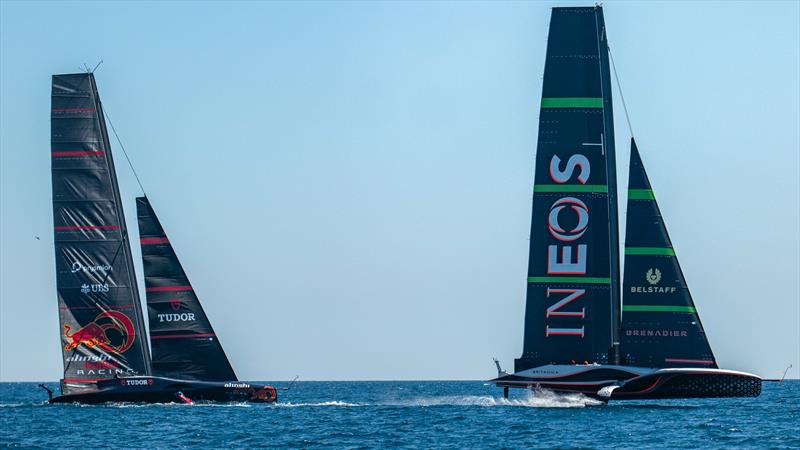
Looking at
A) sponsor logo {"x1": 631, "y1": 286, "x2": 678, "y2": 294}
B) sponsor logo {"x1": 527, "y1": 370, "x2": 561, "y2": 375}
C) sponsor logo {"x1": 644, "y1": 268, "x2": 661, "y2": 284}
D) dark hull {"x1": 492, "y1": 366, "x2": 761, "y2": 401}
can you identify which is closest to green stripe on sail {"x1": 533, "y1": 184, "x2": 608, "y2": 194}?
sponsor logo {"x1": 644, "y1": 268, "x2": 661, "y2": 284}

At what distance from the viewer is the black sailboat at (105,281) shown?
5981 centimetres

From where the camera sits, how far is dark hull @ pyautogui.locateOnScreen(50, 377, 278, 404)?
59500 millimetres

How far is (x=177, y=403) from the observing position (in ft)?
195

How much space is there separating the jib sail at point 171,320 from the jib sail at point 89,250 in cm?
137

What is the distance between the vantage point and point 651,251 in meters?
53.3

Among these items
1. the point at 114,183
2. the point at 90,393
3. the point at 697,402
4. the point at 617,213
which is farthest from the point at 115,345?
the point at 697,402

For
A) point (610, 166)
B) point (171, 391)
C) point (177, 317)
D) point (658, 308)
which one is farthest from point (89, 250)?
point (658, 308)

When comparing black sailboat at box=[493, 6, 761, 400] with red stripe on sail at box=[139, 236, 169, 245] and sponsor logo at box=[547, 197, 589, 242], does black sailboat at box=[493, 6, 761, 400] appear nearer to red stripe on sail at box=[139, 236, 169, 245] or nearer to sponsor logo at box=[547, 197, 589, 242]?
sponsor logo at box=[547, 197, 589, 242]

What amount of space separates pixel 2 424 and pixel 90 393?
3.87 m

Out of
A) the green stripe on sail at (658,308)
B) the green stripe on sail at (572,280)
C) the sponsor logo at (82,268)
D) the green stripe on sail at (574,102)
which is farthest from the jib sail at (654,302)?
the sponsor logo at (82,268)

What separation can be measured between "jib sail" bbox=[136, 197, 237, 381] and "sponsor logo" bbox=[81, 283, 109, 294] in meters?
1.83

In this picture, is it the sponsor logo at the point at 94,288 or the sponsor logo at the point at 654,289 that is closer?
the sponsor logo at the point at 654,289

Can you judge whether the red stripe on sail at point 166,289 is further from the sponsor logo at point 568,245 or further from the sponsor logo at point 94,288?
the sponsor logo at point 568,245

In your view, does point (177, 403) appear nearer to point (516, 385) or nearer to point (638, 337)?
point (516, 385)
